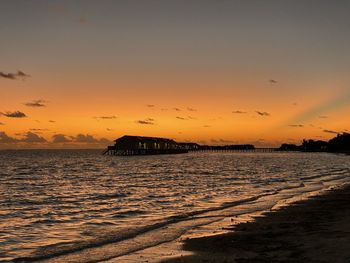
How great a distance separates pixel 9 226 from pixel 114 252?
25.6 ft

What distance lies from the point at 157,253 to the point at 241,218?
25.6ft

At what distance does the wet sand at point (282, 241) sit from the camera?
1202 cm

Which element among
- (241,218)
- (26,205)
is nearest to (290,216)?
(241,218)

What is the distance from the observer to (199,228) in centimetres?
1770

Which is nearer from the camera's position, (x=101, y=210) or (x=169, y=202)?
(x=101, y=210)

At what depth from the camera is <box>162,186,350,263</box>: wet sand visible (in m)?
12.0

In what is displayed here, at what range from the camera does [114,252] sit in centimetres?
1362

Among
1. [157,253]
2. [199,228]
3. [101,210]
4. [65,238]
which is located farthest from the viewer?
[101,210]

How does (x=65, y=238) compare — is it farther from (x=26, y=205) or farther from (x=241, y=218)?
(x=26, y=205)

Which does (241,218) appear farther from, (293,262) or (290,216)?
(293,262)

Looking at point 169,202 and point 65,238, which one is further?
point 169,202

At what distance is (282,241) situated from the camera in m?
14.2

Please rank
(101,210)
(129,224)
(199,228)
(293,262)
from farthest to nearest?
1. (101,210)
2. (129,224)
3. (199,228)
4. (293,262)

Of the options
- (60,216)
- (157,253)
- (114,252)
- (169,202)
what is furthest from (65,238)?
(169,202)
